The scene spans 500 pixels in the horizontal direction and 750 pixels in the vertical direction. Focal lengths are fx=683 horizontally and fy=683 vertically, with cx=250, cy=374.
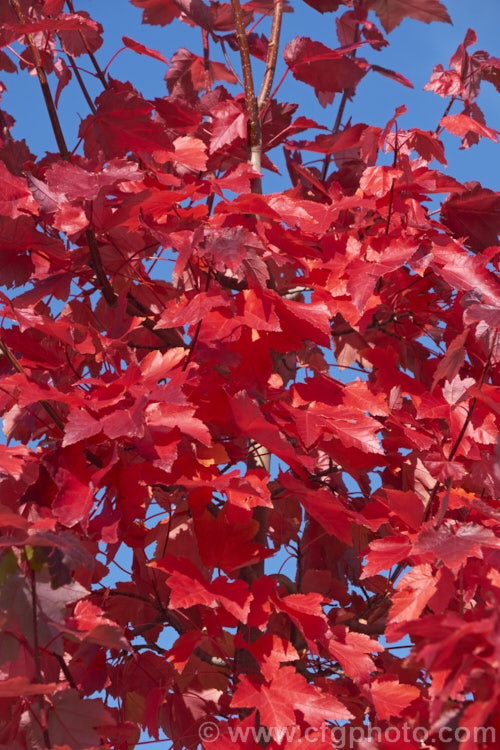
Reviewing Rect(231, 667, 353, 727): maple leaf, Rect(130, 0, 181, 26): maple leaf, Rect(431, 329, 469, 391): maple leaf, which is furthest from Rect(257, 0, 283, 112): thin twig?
Rect(231, 667, 353, 727): maple leaf

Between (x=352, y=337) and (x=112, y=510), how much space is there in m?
0.78

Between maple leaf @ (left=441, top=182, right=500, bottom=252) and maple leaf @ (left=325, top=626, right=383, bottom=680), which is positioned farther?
maple leaf @ (left=441, top=182, right=500, bottom=252)

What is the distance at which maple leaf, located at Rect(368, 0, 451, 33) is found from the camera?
1575 mm

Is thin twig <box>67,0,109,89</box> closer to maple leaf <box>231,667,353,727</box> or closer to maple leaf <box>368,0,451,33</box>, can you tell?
maple leaf <box>368,0,451,33</box>

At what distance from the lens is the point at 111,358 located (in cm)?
111

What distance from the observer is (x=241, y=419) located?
3.34 feet

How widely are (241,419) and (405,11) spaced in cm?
118

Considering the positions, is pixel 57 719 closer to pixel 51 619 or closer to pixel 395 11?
pixel 51 619

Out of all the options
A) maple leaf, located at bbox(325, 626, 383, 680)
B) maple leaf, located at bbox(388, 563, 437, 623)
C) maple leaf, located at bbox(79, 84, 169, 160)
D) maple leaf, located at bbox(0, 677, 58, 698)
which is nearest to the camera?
maple leaf, located at bbox(0, 677, 58, 698)

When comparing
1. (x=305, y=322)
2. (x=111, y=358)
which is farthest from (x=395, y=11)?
(x=111, y=358)

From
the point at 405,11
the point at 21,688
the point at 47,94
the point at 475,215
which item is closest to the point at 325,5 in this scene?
the point at 405,11

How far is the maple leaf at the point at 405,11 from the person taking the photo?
1575mm

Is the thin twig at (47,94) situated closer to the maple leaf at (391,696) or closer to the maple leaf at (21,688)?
the maple leaf at (21,688)

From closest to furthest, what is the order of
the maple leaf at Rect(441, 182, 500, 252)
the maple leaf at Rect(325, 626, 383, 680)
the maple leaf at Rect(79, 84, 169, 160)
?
the maple leaf at Rect(325, 626, 383, 680), the maple leaf at Rect(79, 84, 169, 160), the maple leaf at Rect(441, 182, 500, 252)
